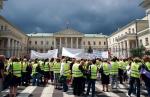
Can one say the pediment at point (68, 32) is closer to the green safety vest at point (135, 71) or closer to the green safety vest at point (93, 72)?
the green safety vest at point (93, 72)

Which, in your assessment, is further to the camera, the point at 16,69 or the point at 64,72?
the point at 64,72

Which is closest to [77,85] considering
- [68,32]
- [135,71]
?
[135,71]

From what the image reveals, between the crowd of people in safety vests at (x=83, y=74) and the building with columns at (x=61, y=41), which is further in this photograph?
the building with columns at (x=61, y=41)

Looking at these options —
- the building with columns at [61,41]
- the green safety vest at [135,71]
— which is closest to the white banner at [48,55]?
the green safety vest at [135,71]

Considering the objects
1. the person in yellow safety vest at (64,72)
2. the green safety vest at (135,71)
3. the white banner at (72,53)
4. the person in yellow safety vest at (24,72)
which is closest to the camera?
the green safety vest at (135,71)

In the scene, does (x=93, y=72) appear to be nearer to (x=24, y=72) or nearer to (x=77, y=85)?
(x=77, y=85)

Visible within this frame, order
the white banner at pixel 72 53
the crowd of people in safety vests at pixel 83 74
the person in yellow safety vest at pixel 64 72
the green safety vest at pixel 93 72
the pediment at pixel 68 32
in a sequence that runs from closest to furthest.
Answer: the crowd of people in safety vests at pixel 83 74
the green safety vest at pixel 93 72
the person in yellow safety vest at pixel 64 72
the white banner at pixel 72 53
the pediment at pixel 68 32

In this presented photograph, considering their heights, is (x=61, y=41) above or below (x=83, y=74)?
above

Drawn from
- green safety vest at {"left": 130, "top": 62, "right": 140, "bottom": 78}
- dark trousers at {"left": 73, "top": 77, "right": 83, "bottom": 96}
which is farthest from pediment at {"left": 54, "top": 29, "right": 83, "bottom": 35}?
green safety vest at {"left": 130, "top": 62, "right": 140, "bottom": 78}

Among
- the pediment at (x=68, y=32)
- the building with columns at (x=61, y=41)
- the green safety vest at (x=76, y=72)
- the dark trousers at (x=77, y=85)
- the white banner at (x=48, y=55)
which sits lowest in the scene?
the dark trousers at (x=77, y=85)

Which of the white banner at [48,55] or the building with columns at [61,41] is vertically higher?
the building with columns at [61,41]

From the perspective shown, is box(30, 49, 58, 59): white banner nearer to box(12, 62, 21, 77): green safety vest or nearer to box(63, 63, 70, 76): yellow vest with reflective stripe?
box(63, 63, 70, 76): yellow vest with reflective stripe

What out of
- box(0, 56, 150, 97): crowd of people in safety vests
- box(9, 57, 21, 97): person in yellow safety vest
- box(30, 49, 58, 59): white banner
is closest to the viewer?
box(0, 56, 150, 97): crowd of people in safety vests

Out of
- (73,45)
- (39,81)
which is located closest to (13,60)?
(39,81)
